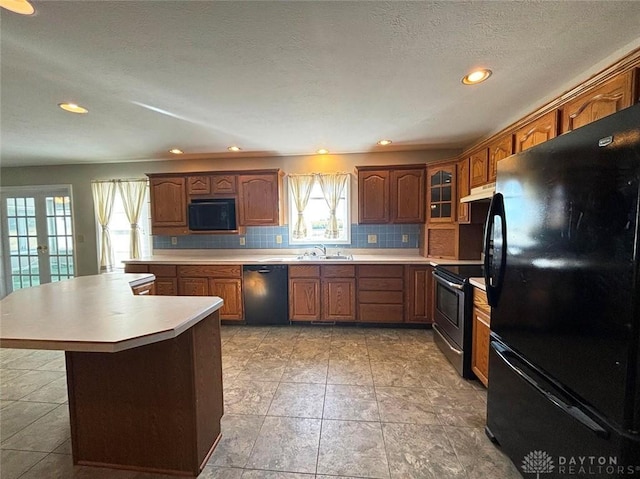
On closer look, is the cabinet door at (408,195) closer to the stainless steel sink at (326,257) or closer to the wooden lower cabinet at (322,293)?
the stainless steel sink at (326,257)

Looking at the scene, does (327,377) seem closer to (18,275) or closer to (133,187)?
(133,187)

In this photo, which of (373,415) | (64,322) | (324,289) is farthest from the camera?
(324,289)

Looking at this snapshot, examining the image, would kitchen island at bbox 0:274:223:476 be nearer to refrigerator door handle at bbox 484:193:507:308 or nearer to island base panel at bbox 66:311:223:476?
island base panel at bbox 66:311:223:476

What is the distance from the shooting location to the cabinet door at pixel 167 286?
3.78 meters

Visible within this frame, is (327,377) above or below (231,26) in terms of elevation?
below

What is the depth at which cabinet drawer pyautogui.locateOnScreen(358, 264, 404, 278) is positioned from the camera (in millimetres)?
3498

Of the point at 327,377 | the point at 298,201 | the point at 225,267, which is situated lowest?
the point at 327,377

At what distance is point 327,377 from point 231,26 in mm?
2589

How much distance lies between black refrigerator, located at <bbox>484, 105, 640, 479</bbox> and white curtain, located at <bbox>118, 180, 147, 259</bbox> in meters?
4.73

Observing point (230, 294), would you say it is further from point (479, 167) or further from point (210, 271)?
point (479, 167)

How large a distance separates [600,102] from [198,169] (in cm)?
437

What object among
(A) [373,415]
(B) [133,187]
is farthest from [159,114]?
(A) [373,415]

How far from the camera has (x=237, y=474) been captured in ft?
4.84

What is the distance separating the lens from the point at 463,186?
3168 mm
